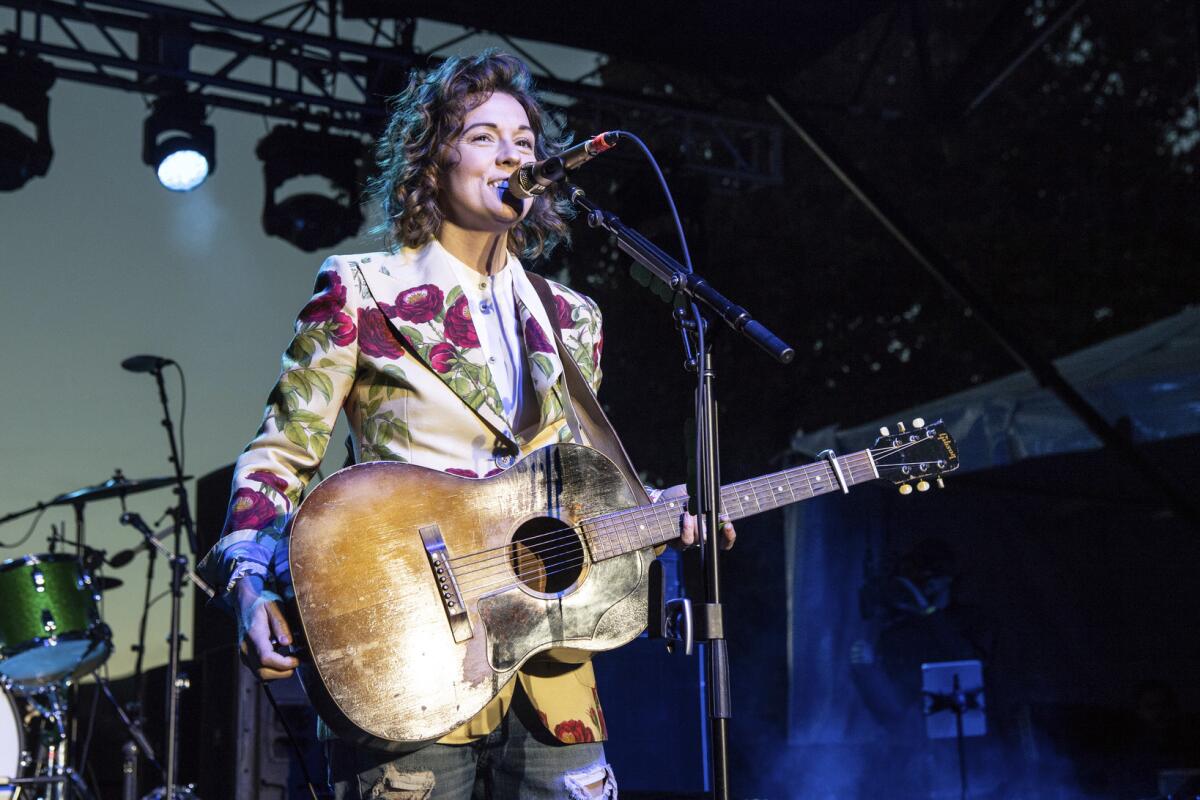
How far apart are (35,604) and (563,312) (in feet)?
16.7

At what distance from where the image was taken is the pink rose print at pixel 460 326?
2449mm

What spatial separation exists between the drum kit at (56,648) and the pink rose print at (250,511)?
4.22 m

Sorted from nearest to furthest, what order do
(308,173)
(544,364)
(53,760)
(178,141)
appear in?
(544,364), (53,760), (178,141), (308,173)

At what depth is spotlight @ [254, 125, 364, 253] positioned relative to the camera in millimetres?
7676

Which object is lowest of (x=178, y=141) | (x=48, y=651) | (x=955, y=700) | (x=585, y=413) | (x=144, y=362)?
(x=955, y=700)

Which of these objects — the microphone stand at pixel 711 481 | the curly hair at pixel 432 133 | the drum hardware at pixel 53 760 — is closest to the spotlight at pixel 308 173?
the drum hardware at pixel 53 760

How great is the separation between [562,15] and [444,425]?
5431mm

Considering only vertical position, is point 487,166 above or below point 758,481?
above

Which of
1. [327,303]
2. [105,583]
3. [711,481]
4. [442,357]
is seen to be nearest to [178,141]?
[105,583]

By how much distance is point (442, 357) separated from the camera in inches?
94.2

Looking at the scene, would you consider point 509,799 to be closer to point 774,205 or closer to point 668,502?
point 668,502

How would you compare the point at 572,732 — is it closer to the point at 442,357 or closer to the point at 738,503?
the point at 738,503

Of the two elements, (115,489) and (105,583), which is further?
(105,583)

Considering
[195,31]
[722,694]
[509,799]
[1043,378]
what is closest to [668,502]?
[722,694]
